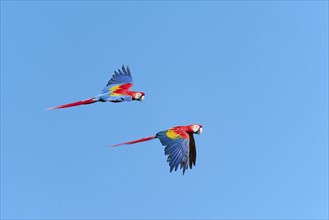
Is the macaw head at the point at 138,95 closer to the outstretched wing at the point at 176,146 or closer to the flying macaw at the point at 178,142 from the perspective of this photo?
the flying macaw at the point at 178,142

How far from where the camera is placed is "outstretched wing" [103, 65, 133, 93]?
16.2 m

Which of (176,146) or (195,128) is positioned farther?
(195,128)

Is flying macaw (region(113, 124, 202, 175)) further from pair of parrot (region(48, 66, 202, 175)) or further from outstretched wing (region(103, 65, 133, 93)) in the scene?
outstretched wing (region(103, 65, 133, 93))

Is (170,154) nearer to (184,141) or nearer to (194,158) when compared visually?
(184,141)

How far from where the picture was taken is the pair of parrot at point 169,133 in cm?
1390

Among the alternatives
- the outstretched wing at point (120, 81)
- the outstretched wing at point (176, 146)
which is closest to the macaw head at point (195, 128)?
the outstretched wing at point (176, 146)

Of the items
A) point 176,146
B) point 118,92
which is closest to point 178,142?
point 176,146

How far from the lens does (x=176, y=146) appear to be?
14.1m

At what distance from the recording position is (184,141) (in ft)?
47.0

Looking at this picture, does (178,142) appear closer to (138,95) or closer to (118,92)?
(138,95)

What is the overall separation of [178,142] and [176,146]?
0.46 ft

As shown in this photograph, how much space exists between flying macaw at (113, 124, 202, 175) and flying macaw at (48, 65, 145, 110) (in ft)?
3.86

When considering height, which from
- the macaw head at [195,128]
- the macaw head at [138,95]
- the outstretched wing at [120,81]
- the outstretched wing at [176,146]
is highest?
the outstretched wing at [120,81]

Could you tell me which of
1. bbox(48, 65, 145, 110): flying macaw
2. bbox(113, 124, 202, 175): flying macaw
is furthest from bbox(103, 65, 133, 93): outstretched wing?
bbox(113, 124, 202, 175): flying macaw
